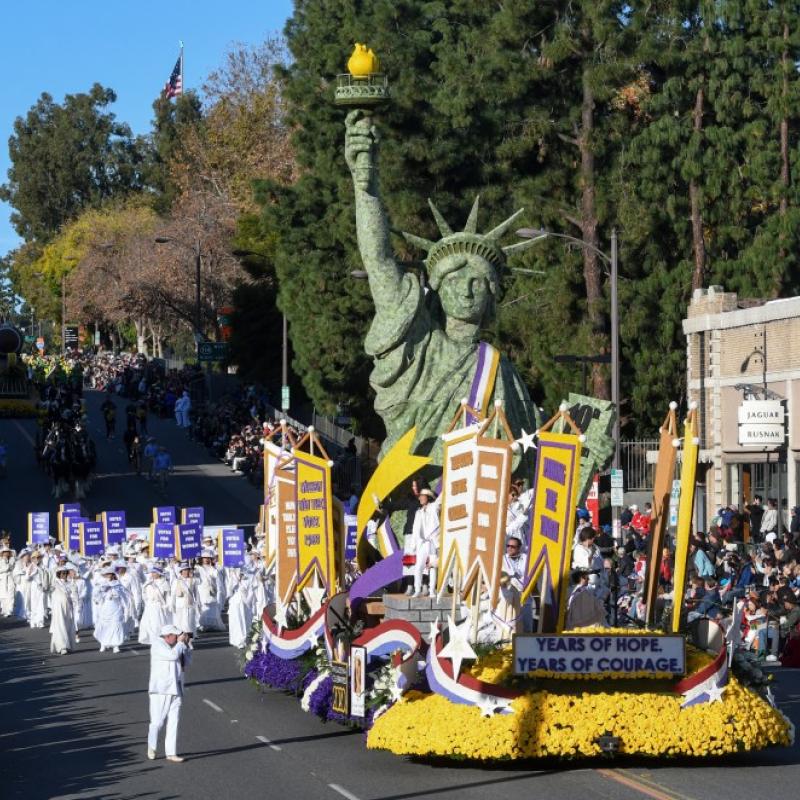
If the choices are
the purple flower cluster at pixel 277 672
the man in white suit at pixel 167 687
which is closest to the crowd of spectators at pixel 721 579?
the purple flower cluster at pixel 277 672

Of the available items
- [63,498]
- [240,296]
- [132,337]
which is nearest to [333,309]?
[63,498]

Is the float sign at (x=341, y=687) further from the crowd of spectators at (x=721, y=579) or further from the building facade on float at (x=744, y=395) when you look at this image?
the building facade on float at (x=744, y=395)

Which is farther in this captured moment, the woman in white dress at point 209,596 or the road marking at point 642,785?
the woman in white dress at point 209,596

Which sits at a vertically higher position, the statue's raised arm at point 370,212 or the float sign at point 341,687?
the statue's raised arm at point 370,212

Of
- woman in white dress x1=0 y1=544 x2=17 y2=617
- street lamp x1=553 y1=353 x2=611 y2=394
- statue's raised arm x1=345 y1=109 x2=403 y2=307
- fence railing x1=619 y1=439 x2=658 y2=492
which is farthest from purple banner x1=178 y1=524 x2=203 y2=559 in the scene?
fence railing x1=619 y1=439 x2=658 y2=492

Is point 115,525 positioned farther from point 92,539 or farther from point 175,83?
point 175,83

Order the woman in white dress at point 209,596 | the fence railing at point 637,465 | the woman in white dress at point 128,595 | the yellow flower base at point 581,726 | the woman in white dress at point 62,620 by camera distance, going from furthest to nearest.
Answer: the fence railing at point 637,465, the woman in white dress at point 209,596, the woman in white dress at point 128,595, the woman in white dress at point 62,620, the yellow flower base at point 581,726

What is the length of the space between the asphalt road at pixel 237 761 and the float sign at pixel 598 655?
89 cm

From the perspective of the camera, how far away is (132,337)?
384ft

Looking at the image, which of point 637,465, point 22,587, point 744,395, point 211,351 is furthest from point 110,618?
point 211,351

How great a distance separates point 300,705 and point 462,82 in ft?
92.7

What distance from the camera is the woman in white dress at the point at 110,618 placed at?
95.3 feet

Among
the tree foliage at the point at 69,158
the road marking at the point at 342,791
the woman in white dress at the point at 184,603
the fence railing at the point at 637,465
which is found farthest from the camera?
the tree foliage at the point at 69,158

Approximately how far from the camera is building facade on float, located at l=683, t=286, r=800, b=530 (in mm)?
36594
